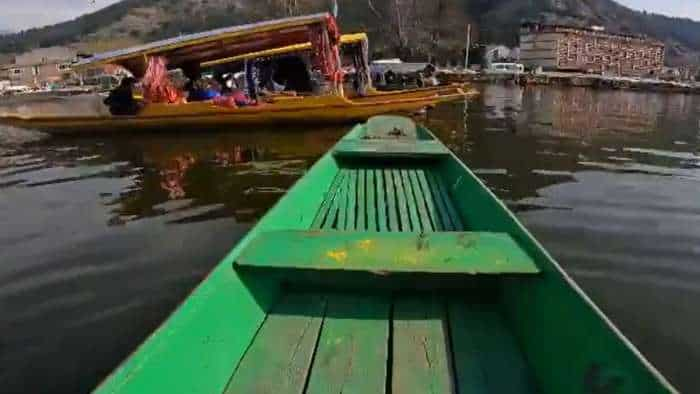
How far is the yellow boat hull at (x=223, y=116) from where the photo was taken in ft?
47.2

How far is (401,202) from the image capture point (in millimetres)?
5215

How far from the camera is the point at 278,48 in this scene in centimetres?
1806

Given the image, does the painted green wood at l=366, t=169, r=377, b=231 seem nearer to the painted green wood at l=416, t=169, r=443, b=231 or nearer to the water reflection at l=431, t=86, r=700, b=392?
the painted green wood at l=416, t=169, r=443, b=231

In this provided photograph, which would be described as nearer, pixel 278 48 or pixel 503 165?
pixel 503 165

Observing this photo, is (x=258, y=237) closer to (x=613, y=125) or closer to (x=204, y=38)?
(x=204, y=38)

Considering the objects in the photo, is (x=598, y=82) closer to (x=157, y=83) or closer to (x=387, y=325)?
(x=157, y=83)

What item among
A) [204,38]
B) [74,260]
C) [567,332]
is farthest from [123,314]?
[204,38]

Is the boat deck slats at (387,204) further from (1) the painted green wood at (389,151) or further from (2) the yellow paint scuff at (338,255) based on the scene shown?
(2) the yellow paint scuff at (338,255)

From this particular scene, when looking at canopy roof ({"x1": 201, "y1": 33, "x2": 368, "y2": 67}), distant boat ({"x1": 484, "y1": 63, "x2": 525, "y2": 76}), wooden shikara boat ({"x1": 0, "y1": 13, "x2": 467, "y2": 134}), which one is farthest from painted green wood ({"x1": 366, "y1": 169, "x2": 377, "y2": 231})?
distant boat ({"x1": 484, "y1": 63, "x2": 525, "y2": 76})

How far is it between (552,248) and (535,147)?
7.65 meters

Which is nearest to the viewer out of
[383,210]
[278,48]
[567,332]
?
[567,332]

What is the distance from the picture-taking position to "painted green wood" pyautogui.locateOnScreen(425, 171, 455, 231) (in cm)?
447

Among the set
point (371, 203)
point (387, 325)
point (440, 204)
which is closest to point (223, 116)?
point (371, 203)

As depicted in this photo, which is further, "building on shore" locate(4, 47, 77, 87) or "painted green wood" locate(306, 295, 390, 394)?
"building on shore" locate(4, 47, 77, 87)
